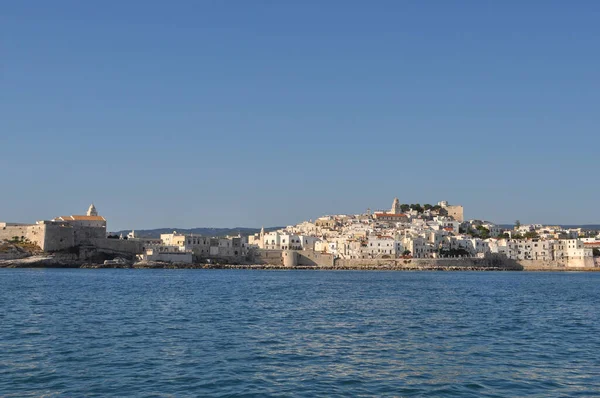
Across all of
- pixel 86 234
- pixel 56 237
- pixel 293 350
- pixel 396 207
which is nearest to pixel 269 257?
pixel 86 234

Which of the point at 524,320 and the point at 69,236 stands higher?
the point at 69,236

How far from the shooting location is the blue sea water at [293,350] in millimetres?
11281

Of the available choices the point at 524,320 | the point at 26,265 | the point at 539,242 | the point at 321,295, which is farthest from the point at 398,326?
the point at 539,242

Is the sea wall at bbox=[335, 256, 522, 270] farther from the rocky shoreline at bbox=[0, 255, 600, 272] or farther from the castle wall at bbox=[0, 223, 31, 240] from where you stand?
the castle wall at bbox=[0, 223, 31, 240]

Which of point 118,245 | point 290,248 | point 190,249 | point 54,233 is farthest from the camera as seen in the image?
point 290,248

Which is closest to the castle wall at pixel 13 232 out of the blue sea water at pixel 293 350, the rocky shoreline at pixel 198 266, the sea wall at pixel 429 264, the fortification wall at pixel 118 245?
the rocky shoreline at pixel 198 266

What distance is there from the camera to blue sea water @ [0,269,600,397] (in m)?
11.3

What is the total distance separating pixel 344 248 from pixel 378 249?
4401mm

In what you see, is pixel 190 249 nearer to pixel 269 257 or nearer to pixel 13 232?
pixel 269 257

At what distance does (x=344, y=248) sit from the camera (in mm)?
86938

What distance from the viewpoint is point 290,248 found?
3541 inches

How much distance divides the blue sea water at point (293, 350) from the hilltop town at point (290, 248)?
5587 centimetres

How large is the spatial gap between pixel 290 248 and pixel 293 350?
75.3 m

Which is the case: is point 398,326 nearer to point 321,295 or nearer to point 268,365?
point 268,365
